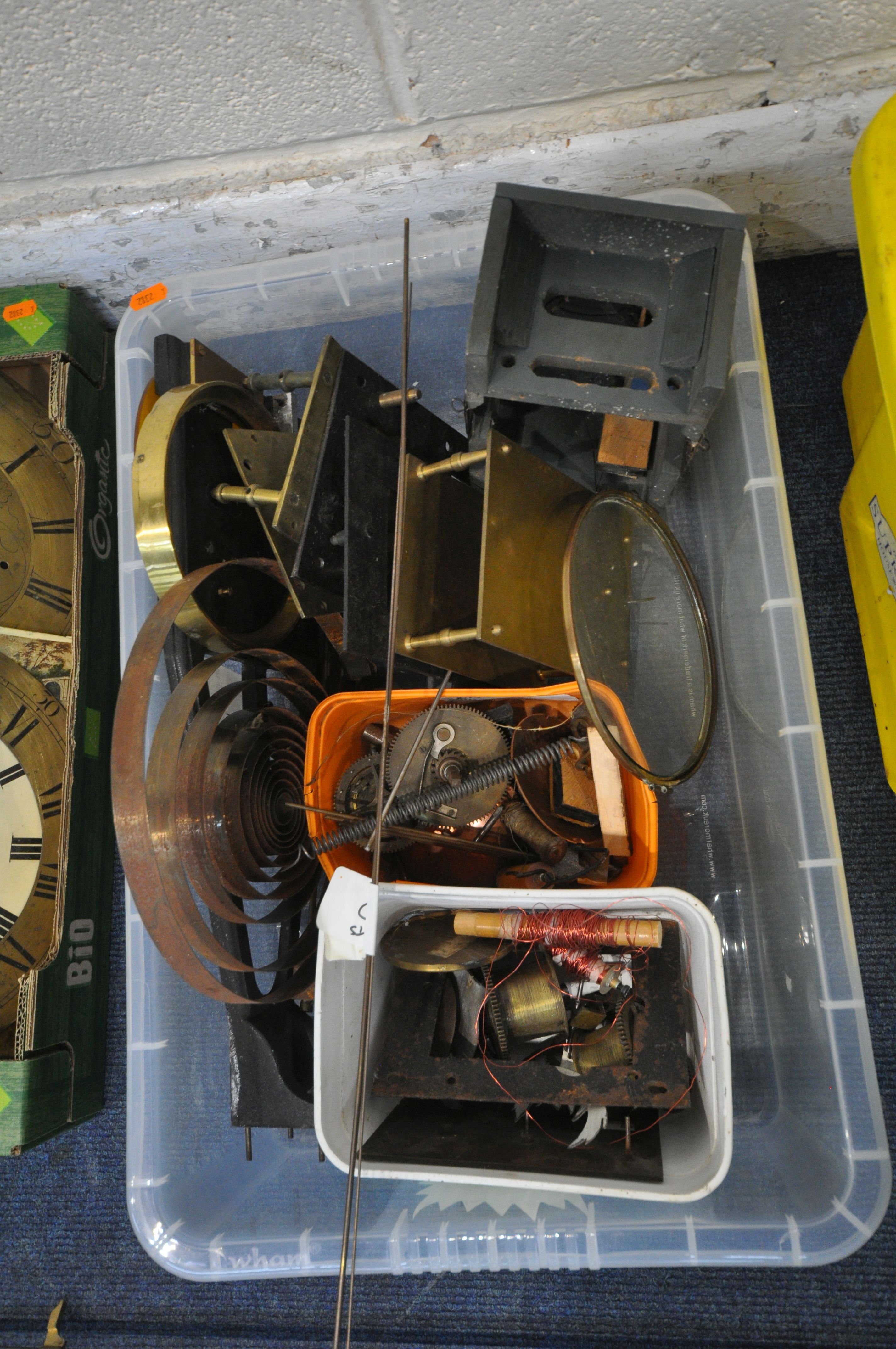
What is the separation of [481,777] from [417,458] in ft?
1.23

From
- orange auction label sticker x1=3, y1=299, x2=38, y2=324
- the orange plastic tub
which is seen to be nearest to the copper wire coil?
the orange plastic tub

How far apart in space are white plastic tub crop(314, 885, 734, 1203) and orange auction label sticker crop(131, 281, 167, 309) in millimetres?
855

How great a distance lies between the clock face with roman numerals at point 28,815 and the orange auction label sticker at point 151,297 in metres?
0.54

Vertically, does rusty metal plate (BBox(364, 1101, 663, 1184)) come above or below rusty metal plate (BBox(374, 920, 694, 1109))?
below

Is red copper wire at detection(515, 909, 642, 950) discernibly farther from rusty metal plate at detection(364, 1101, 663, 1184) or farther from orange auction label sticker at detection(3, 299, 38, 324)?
orange auction label sticker at detection(3, 299, 38, 324)

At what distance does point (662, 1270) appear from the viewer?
1185 mm

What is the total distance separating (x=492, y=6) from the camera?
2.77 ft

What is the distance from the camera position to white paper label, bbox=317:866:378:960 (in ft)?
2.66

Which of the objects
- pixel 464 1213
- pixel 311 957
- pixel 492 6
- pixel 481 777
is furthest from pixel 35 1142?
pixel 492 6

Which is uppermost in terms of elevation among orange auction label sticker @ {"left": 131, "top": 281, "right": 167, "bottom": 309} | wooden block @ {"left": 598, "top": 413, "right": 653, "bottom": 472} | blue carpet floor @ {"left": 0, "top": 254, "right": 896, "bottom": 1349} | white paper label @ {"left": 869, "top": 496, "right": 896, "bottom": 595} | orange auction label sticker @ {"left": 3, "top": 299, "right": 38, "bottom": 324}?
orange auction label sticker @ {"left": 3, "top": 299, "right": 38, "bottom": 324}

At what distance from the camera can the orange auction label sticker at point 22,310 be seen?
4.06 ft

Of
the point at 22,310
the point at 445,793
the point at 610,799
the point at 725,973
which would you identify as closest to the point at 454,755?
the point at 445,793

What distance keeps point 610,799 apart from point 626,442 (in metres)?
0.42

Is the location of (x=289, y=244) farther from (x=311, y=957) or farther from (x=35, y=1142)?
(x=35, y=1142)
